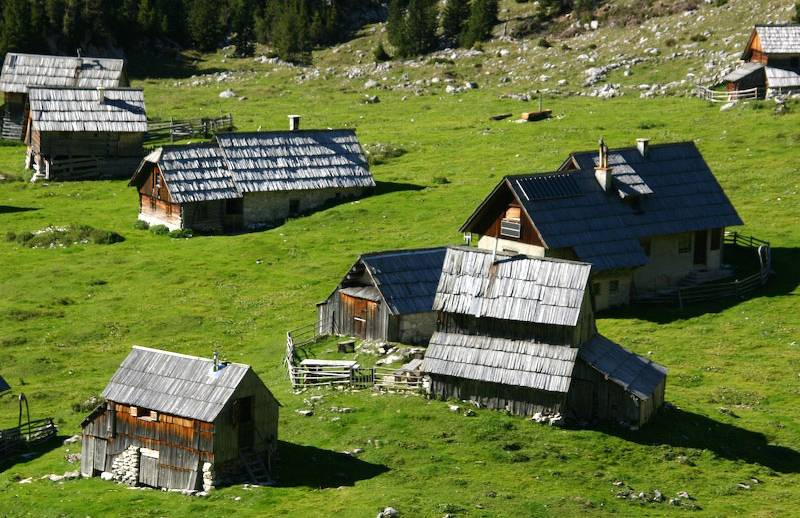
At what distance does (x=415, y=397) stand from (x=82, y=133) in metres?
48.6

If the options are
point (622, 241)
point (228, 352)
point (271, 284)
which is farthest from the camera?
point (271, 284)

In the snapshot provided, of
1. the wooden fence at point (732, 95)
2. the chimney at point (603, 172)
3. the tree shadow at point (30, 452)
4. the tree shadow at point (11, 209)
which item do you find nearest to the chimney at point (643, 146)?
the chimney at point (603, 172)

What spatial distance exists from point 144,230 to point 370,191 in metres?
12.8

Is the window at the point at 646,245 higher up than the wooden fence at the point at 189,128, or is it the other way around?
the wooden fence at the point at 189,128

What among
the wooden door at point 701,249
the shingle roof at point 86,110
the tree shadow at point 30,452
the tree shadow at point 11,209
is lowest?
the tree shadow at point 30,452

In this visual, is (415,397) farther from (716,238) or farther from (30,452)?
(716,238)

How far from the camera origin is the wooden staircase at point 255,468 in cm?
4106

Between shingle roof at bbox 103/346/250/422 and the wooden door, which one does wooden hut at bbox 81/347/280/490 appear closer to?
shingle roof at bbox 103/346/250/422

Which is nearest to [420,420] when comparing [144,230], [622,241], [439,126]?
[622,241]

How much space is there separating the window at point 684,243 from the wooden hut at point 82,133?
40.5m

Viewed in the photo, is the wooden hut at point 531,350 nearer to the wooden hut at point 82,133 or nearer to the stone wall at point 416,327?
the stone wall at point 416,327

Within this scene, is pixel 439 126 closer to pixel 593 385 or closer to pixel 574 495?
pixel 593 385

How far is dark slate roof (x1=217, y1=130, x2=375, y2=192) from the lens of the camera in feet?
249

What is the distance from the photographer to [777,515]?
124 ft
